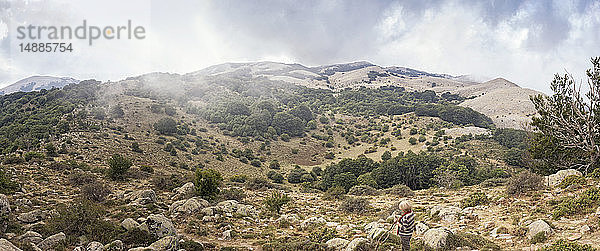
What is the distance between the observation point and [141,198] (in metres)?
14.6

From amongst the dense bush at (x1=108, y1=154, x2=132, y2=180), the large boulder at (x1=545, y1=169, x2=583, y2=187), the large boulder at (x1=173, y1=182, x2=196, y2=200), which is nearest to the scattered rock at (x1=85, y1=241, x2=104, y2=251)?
the large boulder at (x1=173, y1=182, x2=196, y2=200)

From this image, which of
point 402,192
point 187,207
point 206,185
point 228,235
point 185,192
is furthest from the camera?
point 402,192

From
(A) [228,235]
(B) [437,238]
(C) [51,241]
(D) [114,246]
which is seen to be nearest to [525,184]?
(B) [437,238]

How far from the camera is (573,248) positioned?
5.86 metres

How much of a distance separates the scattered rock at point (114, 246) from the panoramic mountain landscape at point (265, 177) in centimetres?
3

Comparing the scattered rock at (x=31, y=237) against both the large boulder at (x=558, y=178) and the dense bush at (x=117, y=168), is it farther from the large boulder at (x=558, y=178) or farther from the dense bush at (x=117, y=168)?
the large boulder at (x=558, y=178)

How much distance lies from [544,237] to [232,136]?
55517 mm

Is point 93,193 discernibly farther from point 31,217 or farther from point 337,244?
point 337,244

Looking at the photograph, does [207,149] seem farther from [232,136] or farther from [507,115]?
[507,115]

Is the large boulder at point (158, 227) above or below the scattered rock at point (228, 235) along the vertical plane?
above

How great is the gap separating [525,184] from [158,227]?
1613 cm

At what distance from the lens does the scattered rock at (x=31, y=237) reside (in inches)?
312

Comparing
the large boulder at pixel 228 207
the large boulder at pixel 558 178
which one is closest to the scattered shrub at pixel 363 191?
the large boulder at pixel 558 178

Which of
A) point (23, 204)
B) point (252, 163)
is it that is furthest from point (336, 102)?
point (23, 204)
